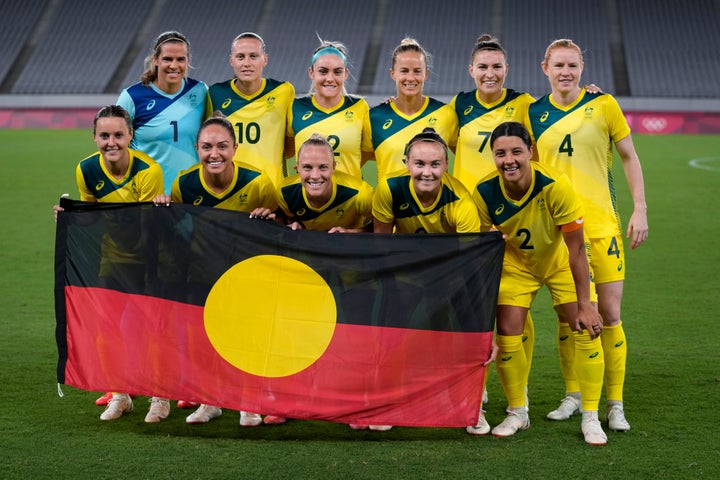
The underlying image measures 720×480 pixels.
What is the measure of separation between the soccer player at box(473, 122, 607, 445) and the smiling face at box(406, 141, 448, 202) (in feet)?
0.74

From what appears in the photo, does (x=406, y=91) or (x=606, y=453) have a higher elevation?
(x=406, y=91)

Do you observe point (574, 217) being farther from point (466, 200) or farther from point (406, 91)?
point (406, 91)

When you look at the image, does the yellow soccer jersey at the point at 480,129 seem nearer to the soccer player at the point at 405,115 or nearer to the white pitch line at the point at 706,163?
the soccer player at the point at 405,115

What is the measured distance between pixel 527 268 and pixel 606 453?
897 millimetres

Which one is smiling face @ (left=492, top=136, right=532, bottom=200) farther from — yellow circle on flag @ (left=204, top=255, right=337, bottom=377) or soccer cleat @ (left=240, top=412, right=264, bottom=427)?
soccer cleat @ (left=240, top=412, right=264, bottom=427)

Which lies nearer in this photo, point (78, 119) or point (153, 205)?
point (153, 205)

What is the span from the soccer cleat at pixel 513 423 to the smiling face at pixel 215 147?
1770mm

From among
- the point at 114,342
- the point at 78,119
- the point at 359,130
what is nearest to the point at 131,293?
the point at 114,342

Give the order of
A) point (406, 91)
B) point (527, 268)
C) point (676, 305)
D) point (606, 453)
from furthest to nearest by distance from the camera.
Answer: point (676, 305) < point (406, 91) < point (527, 268) < point (606, 453)

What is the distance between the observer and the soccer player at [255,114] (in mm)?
5102

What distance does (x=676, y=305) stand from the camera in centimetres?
688

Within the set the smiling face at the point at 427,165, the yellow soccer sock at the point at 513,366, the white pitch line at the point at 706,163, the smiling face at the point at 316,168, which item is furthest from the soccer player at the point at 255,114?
the white pitch line at the point at 706,163

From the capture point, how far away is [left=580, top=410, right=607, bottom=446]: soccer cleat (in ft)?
13.5

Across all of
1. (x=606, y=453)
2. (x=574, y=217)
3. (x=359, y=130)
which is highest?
(x=359, y=130)
